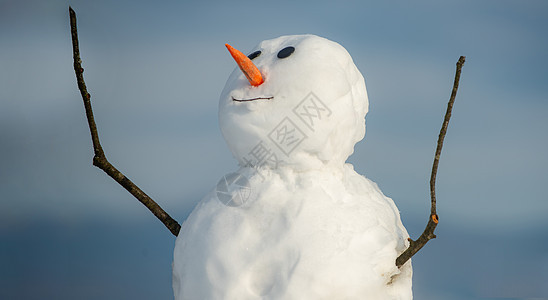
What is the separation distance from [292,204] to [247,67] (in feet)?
1.32

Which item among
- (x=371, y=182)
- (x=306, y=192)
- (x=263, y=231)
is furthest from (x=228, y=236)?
(x=371, y=182)

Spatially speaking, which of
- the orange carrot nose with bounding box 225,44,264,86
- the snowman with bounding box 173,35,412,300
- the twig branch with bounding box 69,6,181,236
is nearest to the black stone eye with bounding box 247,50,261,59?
the snowman with bounding box 173,35,412,300

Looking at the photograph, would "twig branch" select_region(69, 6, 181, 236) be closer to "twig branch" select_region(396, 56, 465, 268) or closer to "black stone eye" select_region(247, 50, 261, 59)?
"black stone eye" select_region(247, 50, 261, 59)

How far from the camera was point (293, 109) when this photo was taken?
1.88 meters

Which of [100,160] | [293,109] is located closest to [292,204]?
[293,109]

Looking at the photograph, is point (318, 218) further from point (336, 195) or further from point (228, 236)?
point (228, 236)

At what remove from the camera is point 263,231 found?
186 cm

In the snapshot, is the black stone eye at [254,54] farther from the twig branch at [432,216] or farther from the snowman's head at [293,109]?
the twig branch at [432,216]

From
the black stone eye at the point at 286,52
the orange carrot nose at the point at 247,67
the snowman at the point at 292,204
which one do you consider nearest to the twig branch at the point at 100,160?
the snowman at the point at 292,204

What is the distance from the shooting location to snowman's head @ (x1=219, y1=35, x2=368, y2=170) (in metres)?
1.88

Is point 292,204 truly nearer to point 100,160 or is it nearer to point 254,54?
point 254,54

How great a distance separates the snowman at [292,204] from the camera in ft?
5.93

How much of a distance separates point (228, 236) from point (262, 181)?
0.62ft

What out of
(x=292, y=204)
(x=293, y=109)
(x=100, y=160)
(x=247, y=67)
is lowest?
(x=292, y=204)
